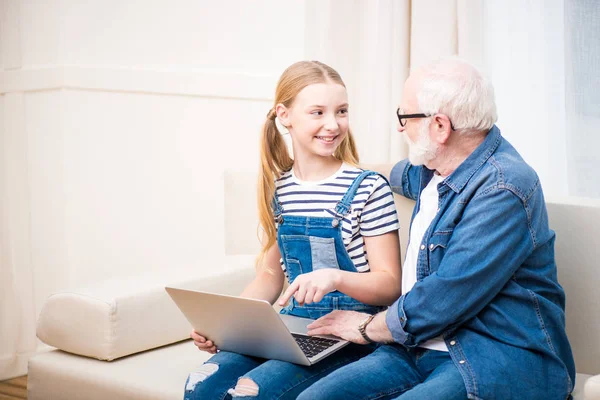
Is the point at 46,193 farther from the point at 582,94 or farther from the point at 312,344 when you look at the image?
the point at 582,94

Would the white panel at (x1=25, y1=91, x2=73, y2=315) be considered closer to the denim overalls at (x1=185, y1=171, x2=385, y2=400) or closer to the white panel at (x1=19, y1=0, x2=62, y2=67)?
the white panel at (x1=19, y1=0, x2=62, y2=67)

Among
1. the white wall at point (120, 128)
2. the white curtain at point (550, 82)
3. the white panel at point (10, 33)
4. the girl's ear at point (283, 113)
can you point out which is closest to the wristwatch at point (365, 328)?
the girl's ear at point (283, 113)

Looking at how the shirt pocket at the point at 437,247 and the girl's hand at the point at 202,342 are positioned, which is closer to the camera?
the shirt pocket at the point at 437,247

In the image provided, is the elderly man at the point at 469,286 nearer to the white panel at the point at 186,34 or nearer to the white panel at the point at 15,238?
the white panel at the point at 186,34

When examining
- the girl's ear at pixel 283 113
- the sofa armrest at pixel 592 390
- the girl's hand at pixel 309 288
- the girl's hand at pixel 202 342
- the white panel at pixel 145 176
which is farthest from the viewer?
the white panel at pixel 145 176

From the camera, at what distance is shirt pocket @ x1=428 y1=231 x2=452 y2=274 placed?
5.00 feet

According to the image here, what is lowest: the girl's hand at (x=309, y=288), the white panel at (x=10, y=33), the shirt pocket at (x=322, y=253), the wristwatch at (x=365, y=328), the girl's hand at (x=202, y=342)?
the girl's hand at (x=202, y=342)

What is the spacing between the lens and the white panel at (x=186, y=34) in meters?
3.09

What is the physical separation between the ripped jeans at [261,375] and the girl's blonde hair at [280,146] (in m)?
0.34

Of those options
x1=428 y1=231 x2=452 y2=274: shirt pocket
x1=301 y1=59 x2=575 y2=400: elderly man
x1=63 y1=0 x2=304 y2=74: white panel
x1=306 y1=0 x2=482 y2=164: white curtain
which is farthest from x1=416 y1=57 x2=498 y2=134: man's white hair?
x1=63 y1=0 x2=304 y2=74: white panel

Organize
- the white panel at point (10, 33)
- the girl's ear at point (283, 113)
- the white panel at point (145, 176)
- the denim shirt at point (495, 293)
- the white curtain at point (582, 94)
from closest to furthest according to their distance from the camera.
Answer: the denim shirt at point (495, 293) → the girl's ear at point (283, 113) → the white curtain at point (582, 94) → the white panel at point (10, 33) → the white panel at point (145, 176)

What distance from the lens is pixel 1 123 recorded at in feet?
10.2

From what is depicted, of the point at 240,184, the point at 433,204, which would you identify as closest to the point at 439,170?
the point at 433,204

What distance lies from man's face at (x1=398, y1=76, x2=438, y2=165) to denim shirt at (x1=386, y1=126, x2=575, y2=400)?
90mm
